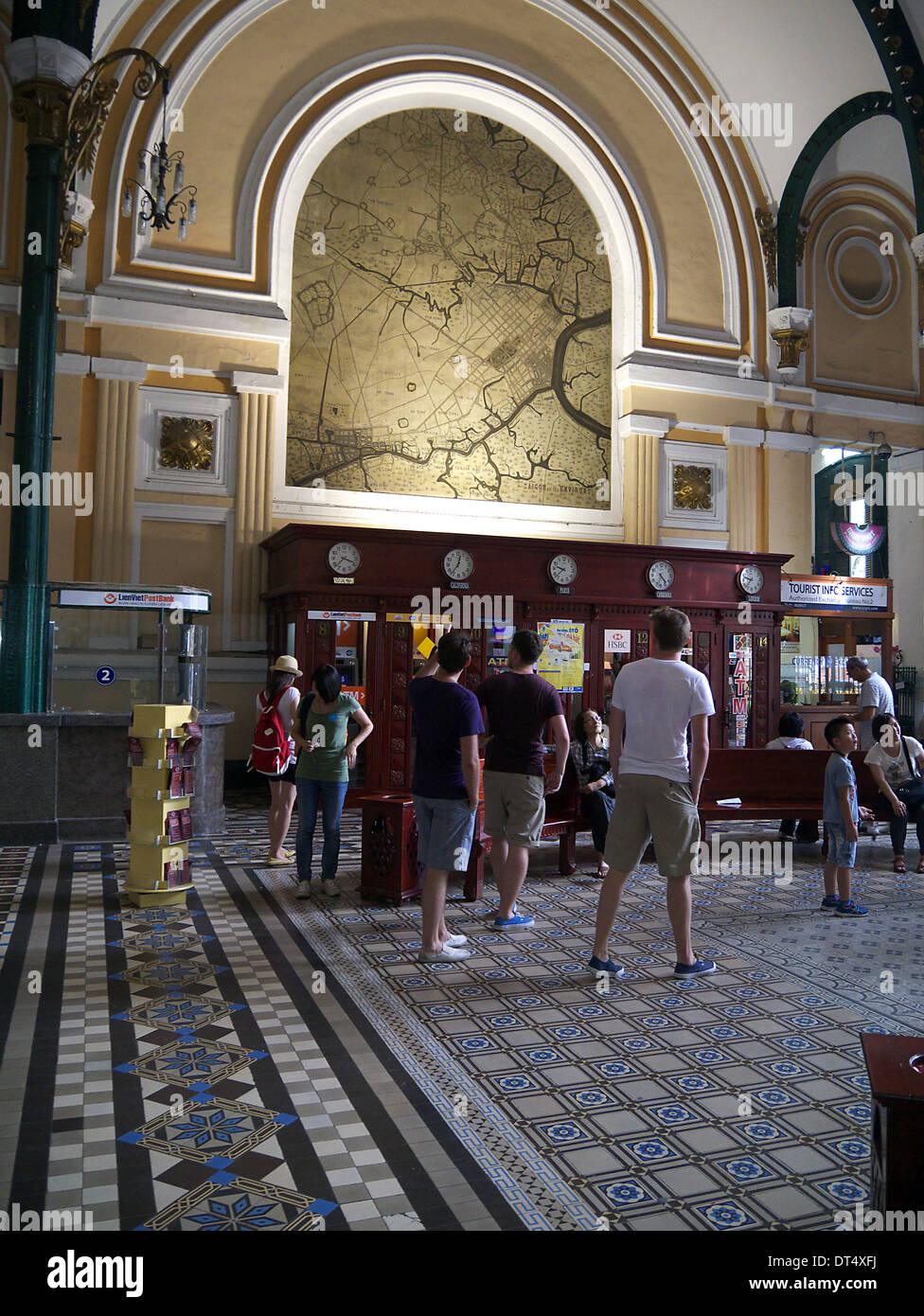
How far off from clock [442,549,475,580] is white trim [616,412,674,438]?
13.3ft

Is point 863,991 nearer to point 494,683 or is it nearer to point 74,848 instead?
point 494,683

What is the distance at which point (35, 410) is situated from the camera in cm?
845

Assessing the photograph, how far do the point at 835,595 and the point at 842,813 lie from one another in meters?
9.29

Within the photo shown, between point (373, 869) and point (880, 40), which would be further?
point (880, 40)

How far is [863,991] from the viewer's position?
4609mm


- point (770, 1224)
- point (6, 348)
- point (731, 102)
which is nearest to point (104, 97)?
point (6, 348)

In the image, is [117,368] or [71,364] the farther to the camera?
[117,368]

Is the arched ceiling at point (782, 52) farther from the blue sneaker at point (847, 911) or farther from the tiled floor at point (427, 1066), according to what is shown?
the tiled floor at point (427, 1066)

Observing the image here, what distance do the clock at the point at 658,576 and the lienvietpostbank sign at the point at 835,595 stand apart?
2.28m

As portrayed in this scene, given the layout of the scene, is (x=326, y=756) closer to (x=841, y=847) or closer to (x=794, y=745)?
(x=841, y=847)

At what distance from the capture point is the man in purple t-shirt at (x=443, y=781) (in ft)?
15.8

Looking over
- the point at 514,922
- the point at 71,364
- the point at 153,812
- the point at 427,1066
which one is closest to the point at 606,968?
the point at 514,922

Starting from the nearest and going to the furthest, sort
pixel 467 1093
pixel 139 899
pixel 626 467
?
1. pixel 467 1093
2. pixel 139 899
3. pixel 626 467

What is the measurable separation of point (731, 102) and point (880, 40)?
269 centimetres
